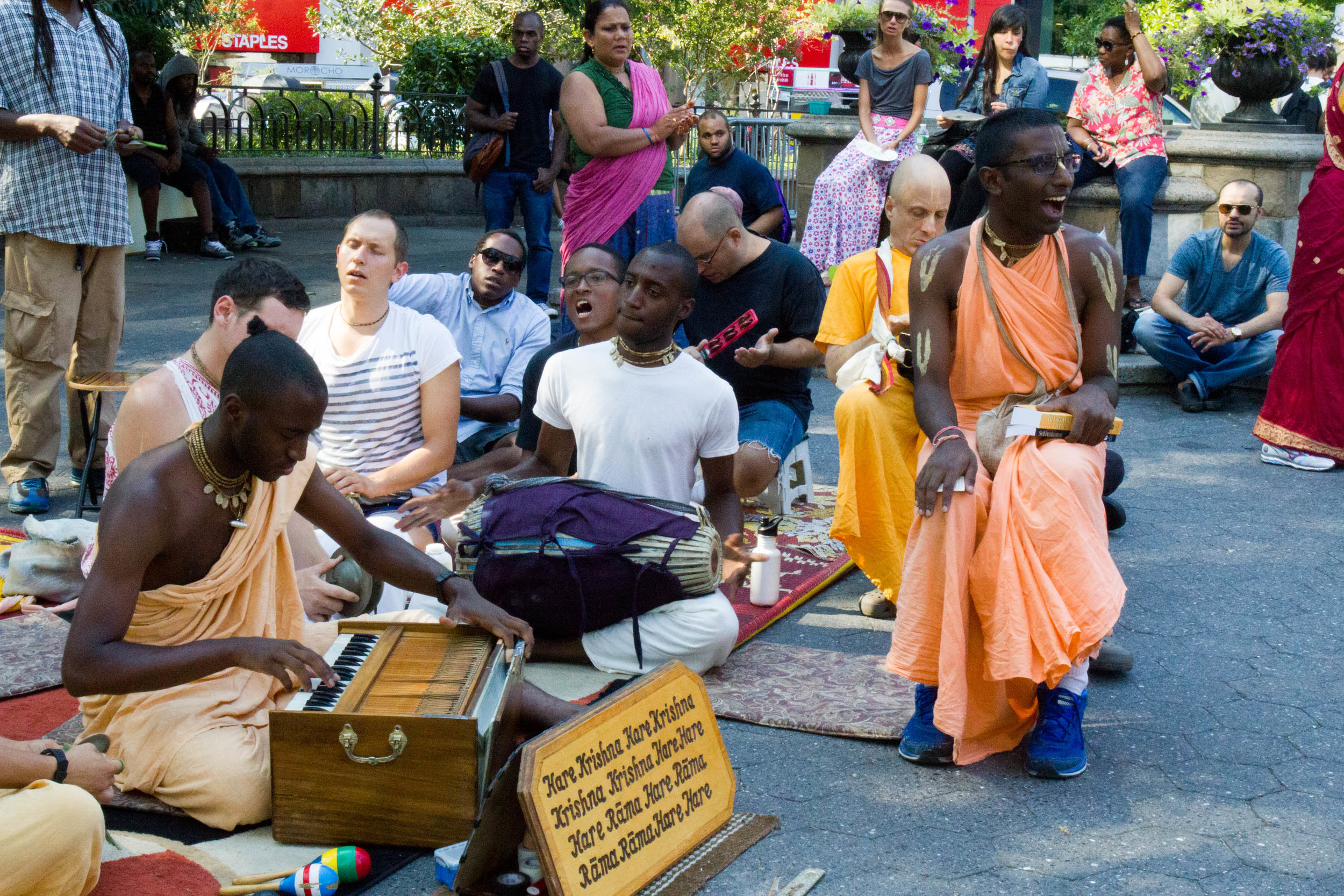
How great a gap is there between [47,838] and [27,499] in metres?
3.53

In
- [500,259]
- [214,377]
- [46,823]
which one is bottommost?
[46,823]

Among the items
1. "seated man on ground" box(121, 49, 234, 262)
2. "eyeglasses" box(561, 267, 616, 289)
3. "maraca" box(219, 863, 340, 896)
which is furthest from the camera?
"seated man on ground" box(121, 49, 234, 262)

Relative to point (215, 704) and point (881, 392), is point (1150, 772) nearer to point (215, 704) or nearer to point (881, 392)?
point (881, 392)

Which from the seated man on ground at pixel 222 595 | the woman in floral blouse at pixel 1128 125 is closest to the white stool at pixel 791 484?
the seated man on ground at pixel 222 595

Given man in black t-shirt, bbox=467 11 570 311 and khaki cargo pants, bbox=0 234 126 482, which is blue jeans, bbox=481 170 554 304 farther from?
khaki cargo pants, bbox=0 234 126 482

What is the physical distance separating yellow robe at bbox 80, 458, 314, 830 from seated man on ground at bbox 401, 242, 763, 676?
1.15 m

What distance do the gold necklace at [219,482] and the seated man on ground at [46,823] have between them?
2.27 feet

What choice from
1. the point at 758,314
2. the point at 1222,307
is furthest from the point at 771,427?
the point at 1222,307

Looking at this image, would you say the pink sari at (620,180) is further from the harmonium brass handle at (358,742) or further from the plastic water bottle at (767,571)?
the harmonium brass handle at (358,742)

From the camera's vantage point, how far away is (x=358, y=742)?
123 inches

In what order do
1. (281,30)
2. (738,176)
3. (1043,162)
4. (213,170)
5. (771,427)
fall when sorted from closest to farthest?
1. (1043,162)
2. (771,427)
3. (738,176)
4. (213,170)
5. (281,30)

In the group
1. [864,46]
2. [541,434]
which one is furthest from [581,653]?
[864,46]

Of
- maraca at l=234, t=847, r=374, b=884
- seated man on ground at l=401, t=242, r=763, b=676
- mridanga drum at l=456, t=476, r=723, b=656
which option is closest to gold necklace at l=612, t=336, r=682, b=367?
seated man on ground at l=401, t=242, r=763, b=676

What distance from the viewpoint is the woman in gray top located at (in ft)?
30.1
